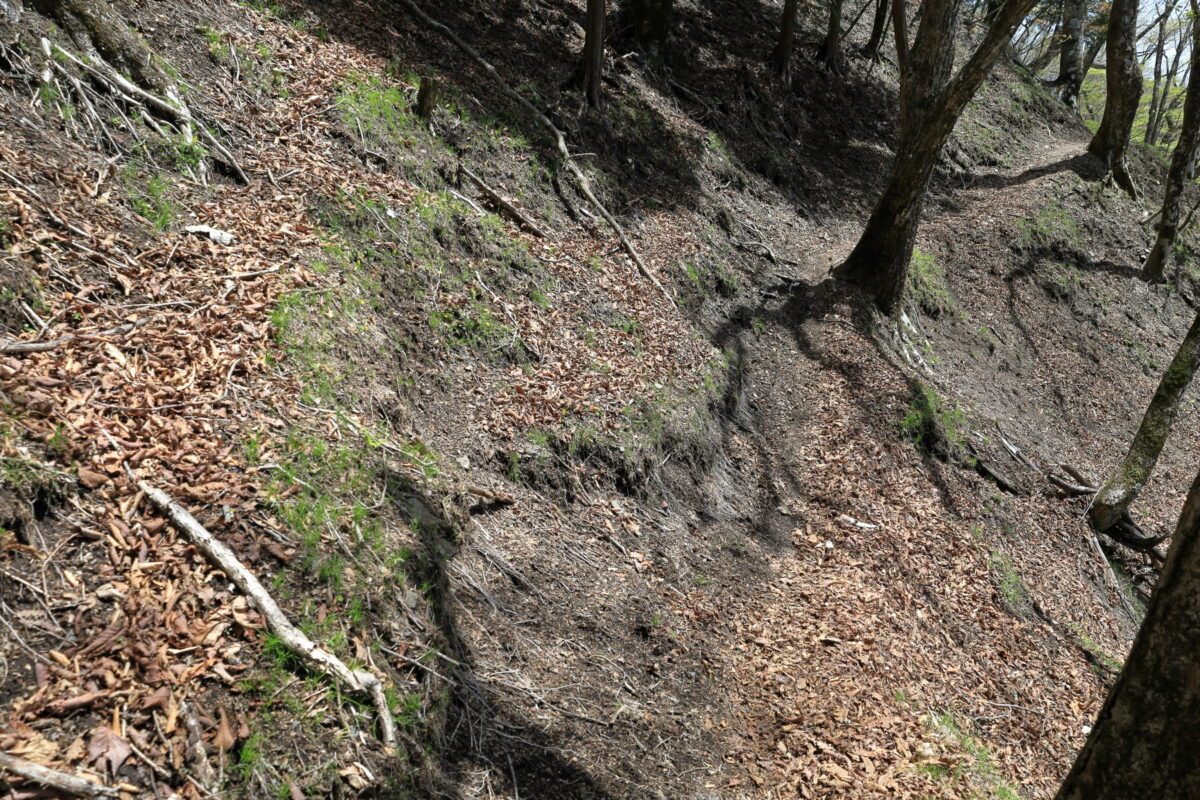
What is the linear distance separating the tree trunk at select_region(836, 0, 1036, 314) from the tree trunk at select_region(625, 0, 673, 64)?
5.01 metres

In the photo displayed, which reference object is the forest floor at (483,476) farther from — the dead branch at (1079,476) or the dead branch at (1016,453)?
the dead branch at (1079,476)

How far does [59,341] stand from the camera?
13.0 feet

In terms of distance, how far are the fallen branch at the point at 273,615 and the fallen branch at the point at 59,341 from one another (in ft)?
2.91

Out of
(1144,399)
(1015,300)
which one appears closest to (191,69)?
(1015,300)

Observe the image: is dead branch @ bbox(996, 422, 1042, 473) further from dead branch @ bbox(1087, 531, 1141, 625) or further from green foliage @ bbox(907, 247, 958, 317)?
green foliage @ bbox(907, 247, 958, 317)

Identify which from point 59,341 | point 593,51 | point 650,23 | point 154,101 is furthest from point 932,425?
point 59,341

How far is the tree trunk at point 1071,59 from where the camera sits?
82.0ft

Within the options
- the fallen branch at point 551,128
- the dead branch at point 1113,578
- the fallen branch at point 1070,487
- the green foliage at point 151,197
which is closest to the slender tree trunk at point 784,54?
the fallen branch at point 551,128

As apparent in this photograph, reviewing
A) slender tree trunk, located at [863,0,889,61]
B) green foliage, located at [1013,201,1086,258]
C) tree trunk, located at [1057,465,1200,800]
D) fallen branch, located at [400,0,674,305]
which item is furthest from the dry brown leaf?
slender tree trunk, located at [863,0,889,61]

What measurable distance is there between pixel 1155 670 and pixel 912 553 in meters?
6.24

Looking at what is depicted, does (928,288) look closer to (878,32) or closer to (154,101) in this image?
(878,32)

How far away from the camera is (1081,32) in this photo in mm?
25734

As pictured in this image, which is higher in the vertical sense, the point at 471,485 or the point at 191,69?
the point at 191,69

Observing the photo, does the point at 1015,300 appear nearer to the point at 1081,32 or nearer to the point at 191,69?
the point at 191,69
